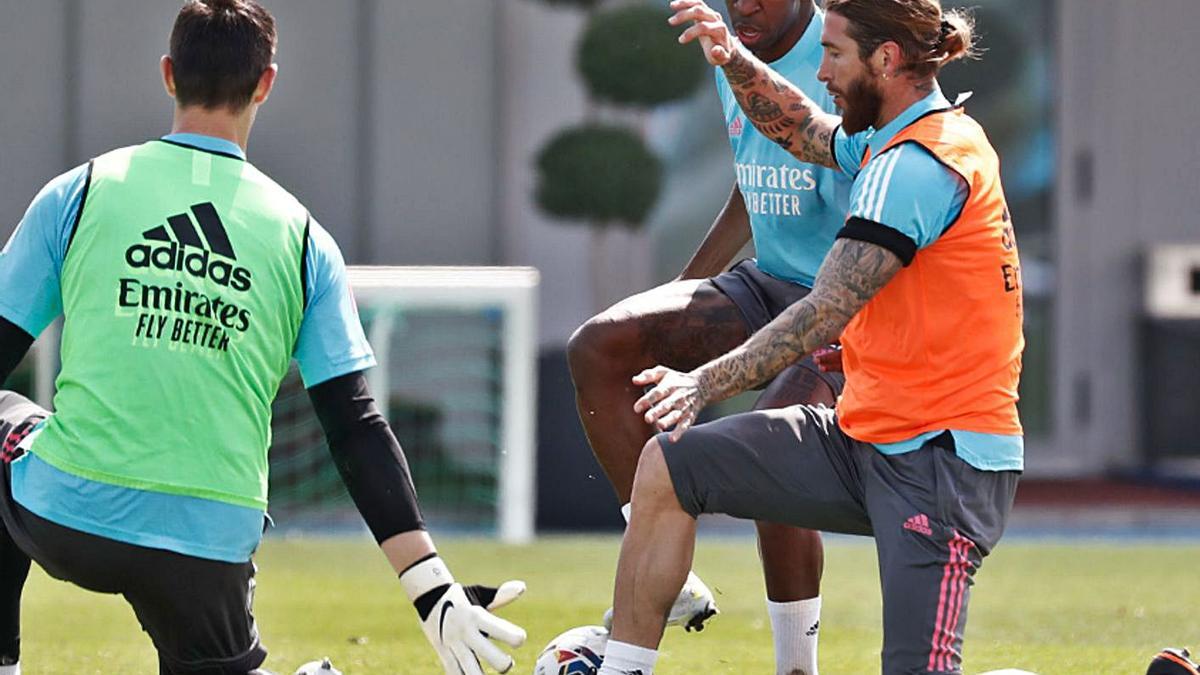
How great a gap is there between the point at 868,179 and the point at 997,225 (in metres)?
0.35

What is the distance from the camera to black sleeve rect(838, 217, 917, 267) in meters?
4.36

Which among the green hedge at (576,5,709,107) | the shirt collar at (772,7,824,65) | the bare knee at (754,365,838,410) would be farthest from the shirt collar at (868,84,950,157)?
the green hedge at (576,5,709,107)

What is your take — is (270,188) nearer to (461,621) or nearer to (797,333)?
(461,621)

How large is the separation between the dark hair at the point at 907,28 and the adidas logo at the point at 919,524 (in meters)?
1.06

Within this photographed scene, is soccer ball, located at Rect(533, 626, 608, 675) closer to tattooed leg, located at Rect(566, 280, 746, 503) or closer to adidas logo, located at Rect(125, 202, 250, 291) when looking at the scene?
tattooed leg, located at Rect(566, 280, 746, 503)

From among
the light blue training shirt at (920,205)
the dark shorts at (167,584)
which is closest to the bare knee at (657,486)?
the light blue training shirt at (920,205)

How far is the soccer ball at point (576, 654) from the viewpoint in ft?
17.6

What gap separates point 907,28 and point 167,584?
212 centimetres

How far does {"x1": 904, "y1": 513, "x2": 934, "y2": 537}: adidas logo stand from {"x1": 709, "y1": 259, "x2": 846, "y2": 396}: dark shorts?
4.36 feet

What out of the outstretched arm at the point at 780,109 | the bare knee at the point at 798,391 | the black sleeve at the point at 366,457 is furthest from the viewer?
the bare knee at the point at 798,391

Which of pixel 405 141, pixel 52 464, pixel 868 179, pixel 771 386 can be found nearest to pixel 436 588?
pixel 52 464

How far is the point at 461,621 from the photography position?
13.3ft

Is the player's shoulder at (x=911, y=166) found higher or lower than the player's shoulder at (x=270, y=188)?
higher

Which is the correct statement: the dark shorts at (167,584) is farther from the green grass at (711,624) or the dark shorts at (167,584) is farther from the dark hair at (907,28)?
the green grass at (711,624)
